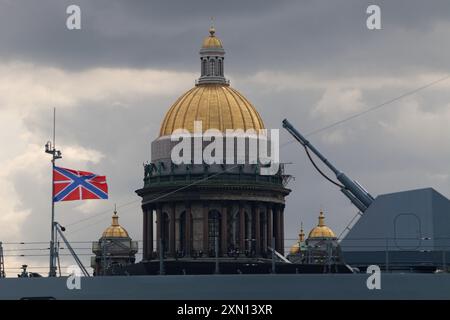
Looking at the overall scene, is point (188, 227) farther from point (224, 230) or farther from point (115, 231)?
point (115, 231)

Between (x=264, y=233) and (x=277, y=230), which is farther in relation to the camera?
(x=277, y=230)

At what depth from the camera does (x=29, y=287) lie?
71438mm

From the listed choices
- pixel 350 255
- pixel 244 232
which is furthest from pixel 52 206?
pixel 244 232

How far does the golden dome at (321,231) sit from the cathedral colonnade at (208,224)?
3408cm

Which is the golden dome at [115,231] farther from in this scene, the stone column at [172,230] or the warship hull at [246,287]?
the warship hull at [246,287]

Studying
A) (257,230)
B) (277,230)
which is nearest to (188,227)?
(257,230)

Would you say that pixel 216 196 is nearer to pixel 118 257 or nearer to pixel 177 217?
pixel 177 217

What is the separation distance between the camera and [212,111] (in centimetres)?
13200

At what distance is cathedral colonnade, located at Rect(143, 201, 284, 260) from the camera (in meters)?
129

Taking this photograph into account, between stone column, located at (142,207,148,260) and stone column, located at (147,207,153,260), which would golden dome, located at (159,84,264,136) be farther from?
stone column, located at (142,207,148,260)

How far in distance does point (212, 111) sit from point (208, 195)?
5.94m

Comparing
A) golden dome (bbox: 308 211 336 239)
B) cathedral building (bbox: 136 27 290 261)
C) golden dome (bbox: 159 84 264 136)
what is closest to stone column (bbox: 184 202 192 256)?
cathedral building (bbox: 136 27 290 261)

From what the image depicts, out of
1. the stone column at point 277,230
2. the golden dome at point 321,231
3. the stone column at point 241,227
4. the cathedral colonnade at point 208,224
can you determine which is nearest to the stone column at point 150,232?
the cathedral colonnade at point 208,224
